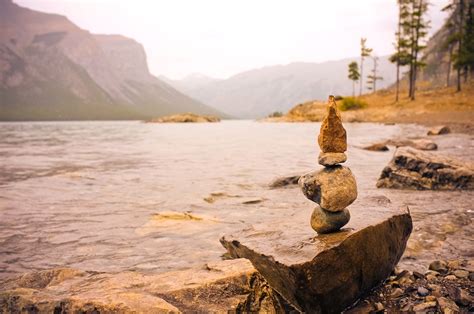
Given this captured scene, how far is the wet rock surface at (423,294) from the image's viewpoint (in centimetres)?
551

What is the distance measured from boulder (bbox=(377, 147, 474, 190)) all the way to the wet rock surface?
8028mm

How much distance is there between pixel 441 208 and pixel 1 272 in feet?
39.3

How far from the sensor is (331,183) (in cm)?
639

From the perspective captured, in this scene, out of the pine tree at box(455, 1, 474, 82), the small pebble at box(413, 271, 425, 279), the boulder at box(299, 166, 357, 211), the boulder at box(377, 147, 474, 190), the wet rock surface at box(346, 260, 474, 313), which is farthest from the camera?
the pine tree at box(455, 1, 474, 82)

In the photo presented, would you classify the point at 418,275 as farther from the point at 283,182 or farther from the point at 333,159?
the point at 283,182

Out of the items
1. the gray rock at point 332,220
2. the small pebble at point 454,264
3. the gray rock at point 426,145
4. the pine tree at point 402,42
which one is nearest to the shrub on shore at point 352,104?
the pine tree at point 402,42

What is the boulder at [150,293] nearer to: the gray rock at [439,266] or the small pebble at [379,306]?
the small pebble at [379,306]

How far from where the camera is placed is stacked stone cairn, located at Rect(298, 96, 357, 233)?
635 cm

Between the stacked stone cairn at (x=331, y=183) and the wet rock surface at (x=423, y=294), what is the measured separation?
1326 millimetres

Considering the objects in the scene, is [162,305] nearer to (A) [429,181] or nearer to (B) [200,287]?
(B) [200,287]

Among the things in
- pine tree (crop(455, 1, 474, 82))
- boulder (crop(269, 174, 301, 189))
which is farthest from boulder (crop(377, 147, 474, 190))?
pine tree (crop(455, 1, 474, 82))

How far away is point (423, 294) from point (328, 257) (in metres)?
1.84

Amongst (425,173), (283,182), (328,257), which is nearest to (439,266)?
(328,257)

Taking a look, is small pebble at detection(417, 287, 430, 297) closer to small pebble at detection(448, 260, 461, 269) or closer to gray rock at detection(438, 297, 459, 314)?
gray rock at detection(438, 297, 459, 314)
